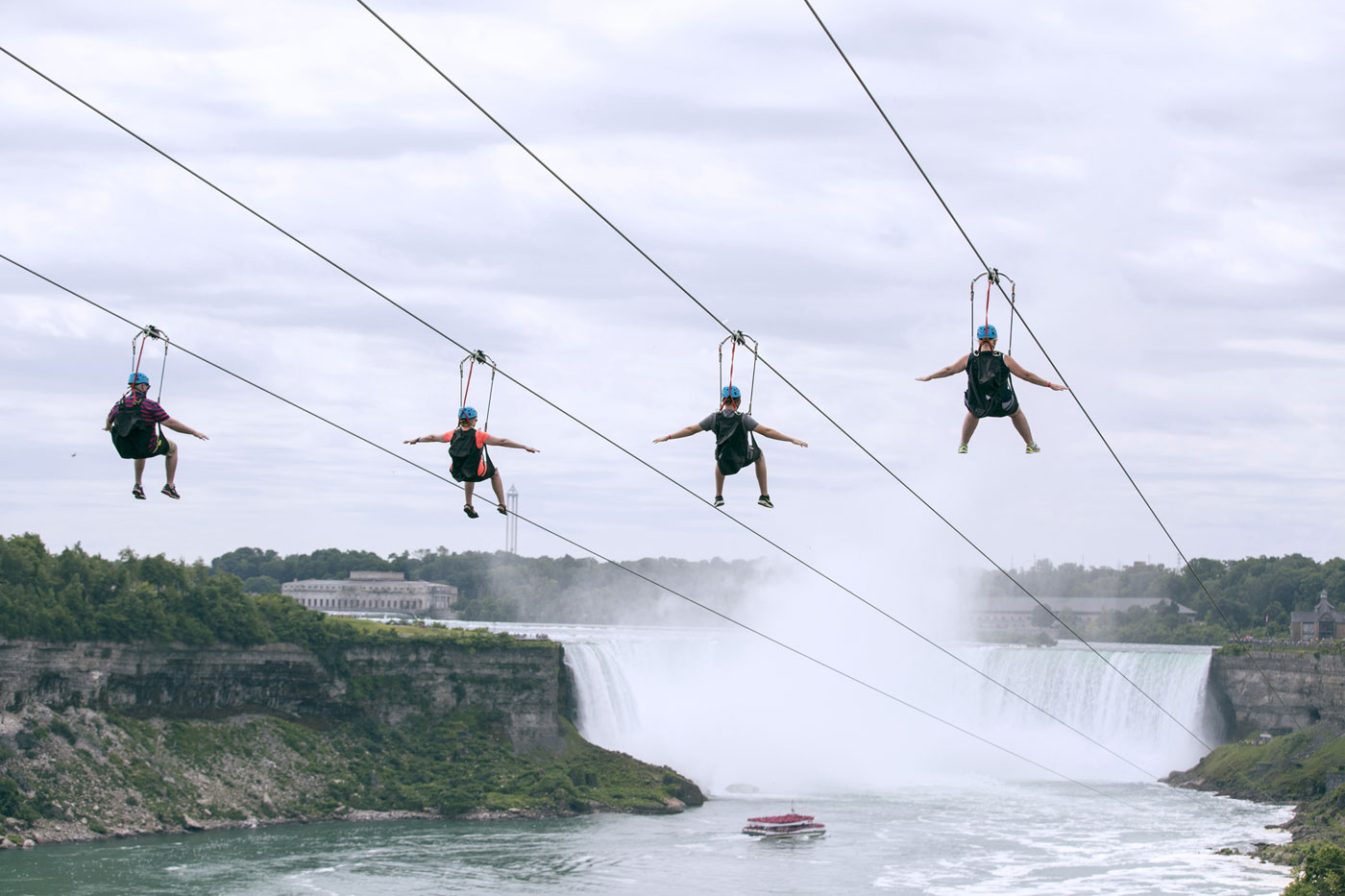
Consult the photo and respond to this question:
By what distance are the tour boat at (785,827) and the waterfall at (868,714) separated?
60.8ft

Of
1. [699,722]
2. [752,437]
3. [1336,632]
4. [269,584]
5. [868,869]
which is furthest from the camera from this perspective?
[269,584]

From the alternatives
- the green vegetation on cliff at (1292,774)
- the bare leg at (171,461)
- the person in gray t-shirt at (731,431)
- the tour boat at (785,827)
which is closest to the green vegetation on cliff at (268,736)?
the tour boat at (785,827)

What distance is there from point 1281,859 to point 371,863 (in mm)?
37087

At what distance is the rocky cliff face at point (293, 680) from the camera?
2719 inches

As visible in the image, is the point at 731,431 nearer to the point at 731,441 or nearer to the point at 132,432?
the point at 731,441

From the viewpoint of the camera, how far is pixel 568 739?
83.1m

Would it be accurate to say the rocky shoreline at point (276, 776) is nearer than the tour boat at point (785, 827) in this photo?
Yes

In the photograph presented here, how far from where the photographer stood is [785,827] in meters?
65.8

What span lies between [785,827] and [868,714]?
1578 inches

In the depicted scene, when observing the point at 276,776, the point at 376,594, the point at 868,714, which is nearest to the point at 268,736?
the point at 276,776

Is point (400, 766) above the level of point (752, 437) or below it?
below

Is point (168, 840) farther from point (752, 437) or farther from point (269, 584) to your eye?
point (269, 584)

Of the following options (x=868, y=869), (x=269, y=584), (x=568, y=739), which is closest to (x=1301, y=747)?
(x=868, y=869)

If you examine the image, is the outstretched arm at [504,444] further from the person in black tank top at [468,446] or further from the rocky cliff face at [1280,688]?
the rocky cliff face at [1280,688]
